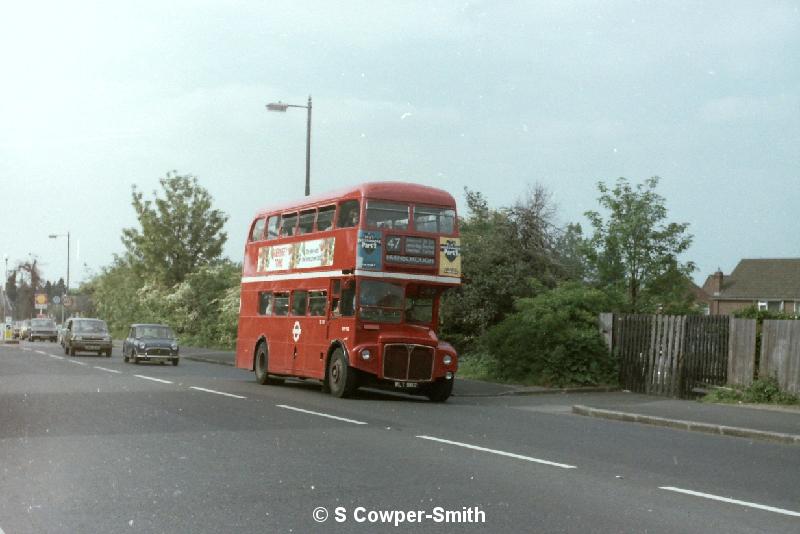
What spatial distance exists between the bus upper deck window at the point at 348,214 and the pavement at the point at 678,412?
4752 mm

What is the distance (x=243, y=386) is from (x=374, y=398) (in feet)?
12.5

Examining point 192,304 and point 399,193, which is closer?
point 399,193

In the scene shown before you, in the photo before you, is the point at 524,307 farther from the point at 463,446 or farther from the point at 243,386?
the point at 463,446

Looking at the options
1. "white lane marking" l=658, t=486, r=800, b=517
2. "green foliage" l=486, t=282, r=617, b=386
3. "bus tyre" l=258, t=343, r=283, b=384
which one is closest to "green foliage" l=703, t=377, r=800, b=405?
"green foliage" l=486, t=282, r=617, b=386

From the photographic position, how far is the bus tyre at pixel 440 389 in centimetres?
2019

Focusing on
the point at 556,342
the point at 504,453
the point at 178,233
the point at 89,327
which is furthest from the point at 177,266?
the point at 504,453

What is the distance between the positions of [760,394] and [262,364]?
11.2m

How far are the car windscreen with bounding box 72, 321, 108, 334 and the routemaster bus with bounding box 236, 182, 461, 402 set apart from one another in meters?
22.2

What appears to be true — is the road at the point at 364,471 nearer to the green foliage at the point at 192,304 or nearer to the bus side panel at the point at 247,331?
the bus side panel at the point at 247,331

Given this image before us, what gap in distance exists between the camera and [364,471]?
31.2 ft

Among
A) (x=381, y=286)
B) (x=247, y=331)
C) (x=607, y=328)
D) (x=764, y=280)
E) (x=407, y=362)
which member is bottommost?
(x=407, y=362)

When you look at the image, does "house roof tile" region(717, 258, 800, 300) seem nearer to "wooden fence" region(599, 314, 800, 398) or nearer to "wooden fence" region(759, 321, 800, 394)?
"wooden fence" region(599, 314, 800, 398)

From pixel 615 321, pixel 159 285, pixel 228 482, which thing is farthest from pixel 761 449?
pixel 159 285

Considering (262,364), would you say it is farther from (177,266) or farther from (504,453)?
(177,266)
